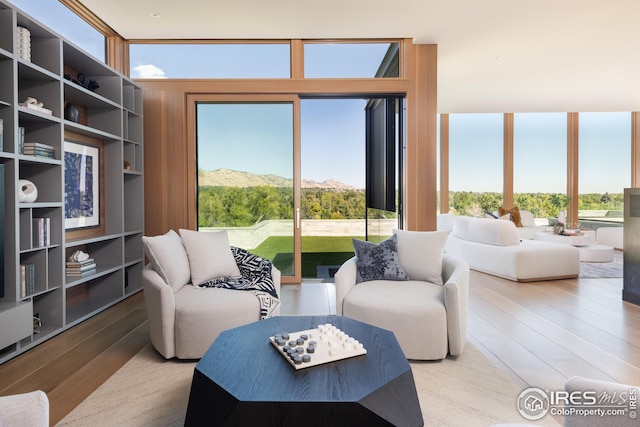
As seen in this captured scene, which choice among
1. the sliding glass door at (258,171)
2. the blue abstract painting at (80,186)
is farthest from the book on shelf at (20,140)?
the sliding glass door at (258,171)

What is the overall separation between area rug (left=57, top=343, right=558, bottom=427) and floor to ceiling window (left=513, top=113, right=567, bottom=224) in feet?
22.8

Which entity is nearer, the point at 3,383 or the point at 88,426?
the point at 88,426

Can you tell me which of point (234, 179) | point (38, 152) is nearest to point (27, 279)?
point (38, 152)

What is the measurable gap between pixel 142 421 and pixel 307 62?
4.09 meters

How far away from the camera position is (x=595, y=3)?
11.6 ft

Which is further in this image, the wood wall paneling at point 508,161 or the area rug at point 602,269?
the wood wall paneling at point 508,161

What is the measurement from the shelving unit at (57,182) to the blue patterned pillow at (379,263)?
8.20ft

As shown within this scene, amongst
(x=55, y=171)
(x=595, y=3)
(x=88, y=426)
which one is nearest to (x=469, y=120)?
(x=595, y=3)

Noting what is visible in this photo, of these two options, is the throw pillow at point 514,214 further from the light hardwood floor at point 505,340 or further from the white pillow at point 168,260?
the white pillow at point 168,260

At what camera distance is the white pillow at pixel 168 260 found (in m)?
2.58

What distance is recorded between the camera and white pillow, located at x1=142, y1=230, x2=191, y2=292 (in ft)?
8.46

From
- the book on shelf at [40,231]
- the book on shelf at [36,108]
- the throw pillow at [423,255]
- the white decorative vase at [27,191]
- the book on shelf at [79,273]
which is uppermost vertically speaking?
the book on shelf at [36,108]

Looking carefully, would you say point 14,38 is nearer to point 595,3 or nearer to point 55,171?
point 55,171

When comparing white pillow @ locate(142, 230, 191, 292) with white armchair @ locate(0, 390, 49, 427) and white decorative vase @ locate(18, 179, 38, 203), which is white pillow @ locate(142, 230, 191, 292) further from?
white armchair @ locate(0, 390, 49, 427)
